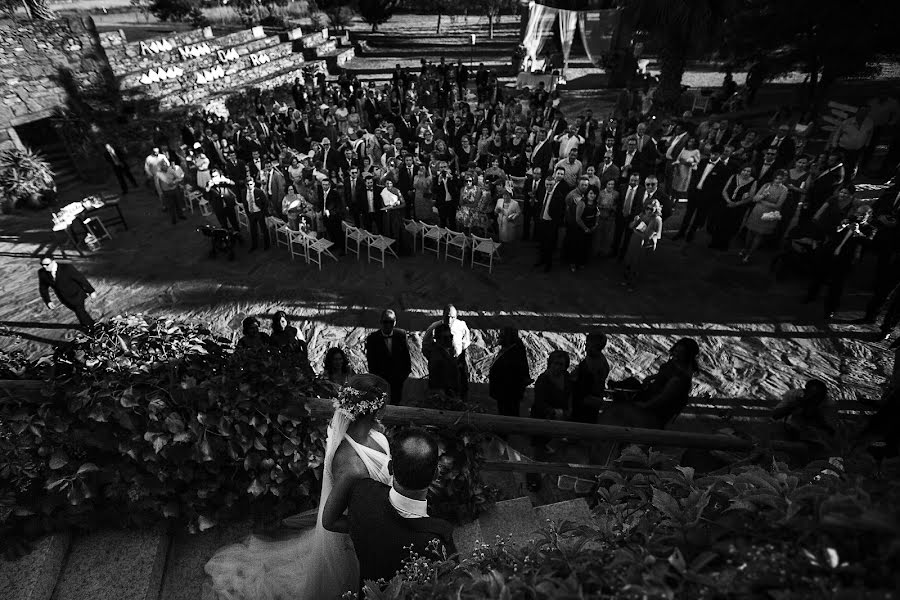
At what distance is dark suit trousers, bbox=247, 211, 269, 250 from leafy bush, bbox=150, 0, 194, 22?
34.0 meters

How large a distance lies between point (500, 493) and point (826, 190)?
32.0 ft

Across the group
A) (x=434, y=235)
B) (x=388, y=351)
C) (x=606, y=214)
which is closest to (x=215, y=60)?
(x=434, y=235)

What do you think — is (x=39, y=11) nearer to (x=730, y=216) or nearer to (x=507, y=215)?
(x=507, y=215)

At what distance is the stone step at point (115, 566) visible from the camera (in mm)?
3235

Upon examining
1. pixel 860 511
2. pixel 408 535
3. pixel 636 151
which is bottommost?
pixel 636 151

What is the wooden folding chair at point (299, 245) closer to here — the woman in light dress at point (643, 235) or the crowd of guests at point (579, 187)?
the crowd of guests at point (579, 187)

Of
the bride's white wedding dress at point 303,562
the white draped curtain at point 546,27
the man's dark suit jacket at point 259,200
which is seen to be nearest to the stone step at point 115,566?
the bride's white wedding dress at point 303,562

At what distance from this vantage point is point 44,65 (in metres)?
15.7

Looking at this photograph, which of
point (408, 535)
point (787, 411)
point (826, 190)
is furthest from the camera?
point (826, 190)

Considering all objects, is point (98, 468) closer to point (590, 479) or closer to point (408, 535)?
point (408, 535)

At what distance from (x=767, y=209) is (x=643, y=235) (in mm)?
3057

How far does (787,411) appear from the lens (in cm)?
515

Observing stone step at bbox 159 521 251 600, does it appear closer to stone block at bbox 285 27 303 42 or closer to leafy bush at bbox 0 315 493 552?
leafy bush at bbox 0 315 493 552

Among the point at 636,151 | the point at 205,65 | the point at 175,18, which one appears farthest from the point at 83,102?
the point at 175,18
